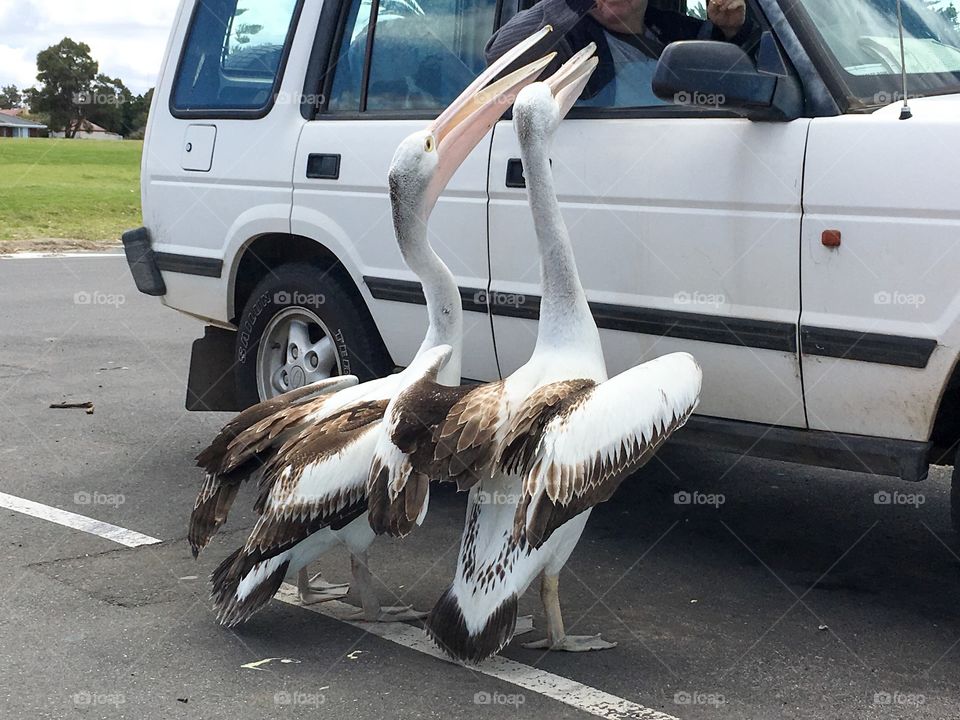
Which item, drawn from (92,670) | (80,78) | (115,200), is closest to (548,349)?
(92,670)

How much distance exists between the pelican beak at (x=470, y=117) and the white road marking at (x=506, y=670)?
155cm

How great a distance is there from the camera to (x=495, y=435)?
3.77 m

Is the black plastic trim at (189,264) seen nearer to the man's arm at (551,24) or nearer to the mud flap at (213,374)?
the mud flap at (213,374)

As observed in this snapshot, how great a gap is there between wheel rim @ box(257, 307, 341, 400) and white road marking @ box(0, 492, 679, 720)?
1.08 meters

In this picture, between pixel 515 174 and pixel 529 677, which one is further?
pixel 515 174

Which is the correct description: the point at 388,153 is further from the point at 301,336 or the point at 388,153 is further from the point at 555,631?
the point at 555,631

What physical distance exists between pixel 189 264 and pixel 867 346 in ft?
11.3

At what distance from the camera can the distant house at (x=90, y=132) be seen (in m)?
103

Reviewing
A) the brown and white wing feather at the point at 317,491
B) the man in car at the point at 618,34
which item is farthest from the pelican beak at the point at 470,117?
the brown and white wing feather at the point at 317,491

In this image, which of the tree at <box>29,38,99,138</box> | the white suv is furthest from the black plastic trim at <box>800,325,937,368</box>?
the tree at <box>29,38,99,138</box>

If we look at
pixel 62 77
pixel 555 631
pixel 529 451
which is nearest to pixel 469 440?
pixel 529 451

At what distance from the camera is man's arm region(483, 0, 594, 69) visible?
475cm

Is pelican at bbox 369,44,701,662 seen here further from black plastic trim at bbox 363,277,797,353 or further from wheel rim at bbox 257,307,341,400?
wheel rim at bbox 257,307,341,400

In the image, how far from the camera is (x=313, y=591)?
4.47 m
